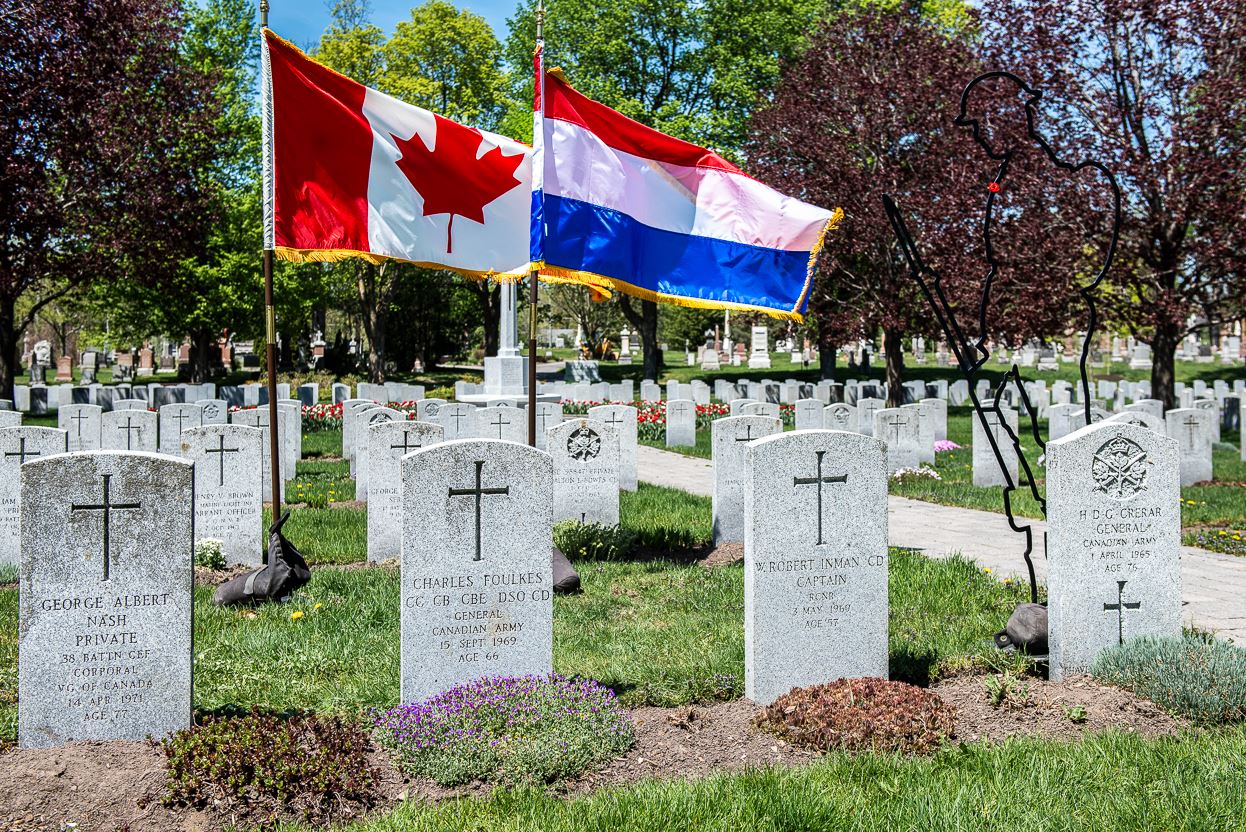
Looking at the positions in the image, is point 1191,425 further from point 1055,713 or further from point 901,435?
point 1055,713

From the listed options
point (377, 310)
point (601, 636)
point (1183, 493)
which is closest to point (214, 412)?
point (601, 636)

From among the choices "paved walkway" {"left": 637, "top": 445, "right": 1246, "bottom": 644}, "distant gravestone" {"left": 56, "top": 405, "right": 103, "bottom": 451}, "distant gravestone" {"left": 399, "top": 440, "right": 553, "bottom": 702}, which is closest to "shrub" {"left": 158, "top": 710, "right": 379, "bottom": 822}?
"distant gravestone" {"left": 399, "top": 440, "right": 553, "bottom": 702}

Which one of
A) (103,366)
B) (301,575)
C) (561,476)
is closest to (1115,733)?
(301,575)

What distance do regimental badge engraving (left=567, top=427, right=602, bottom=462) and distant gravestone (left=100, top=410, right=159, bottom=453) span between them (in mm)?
5588

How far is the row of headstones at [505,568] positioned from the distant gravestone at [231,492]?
4.72 meters

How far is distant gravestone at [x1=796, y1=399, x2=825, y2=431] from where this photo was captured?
18.2m

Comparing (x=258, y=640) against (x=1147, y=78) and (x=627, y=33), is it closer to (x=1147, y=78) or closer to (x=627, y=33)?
(x=1147, y=78)

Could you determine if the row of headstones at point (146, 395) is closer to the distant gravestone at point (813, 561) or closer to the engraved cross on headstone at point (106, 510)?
the engraved cross on headstone at point (106, 510)

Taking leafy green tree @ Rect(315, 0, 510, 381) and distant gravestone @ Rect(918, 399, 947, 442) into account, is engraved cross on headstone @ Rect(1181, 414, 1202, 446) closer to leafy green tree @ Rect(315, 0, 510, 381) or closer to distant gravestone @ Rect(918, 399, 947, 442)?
distant gravestone @ Rect(918, 399, 947, 442)

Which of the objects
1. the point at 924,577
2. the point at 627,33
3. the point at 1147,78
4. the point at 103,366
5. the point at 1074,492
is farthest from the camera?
the point at 103,366

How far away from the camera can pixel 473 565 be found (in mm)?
5648

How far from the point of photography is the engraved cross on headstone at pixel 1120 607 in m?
6.40

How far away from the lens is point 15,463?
955 centimetres

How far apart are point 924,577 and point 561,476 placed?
4011mm
